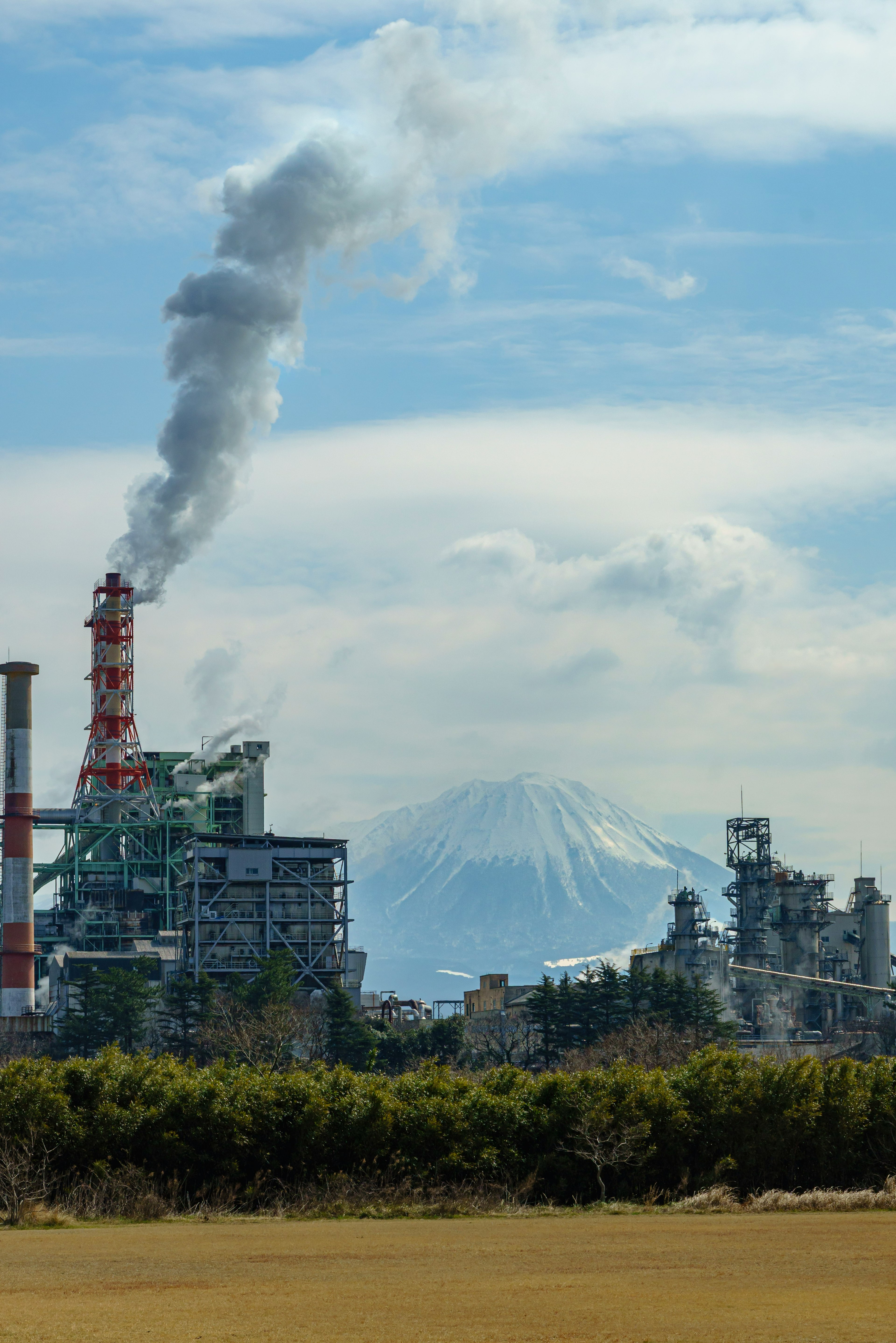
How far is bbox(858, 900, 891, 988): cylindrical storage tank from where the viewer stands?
166000 millimetres

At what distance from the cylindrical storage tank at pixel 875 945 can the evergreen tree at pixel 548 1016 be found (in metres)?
52.1

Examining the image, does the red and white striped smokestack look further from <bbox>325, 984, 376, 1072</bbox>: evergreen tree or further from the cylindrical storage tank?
the cylindrical storage tank

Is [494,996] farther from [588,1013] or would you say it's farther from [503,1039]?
[588,1013]

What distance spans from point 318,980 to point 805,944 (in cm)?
5085

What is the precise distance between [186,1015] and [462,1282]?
96.2 m

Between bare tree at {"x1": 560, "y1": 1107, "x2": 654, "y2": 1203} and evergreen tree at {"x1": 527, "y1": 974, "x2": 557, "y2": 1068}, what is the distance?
73.3 m

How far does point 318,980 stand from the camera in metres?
147

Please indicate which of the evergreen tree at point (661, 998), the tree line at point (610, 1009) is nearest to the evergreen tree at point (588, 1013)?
the tree line at point (610, 1009)

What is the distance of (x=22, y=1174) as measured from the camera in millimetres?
47250

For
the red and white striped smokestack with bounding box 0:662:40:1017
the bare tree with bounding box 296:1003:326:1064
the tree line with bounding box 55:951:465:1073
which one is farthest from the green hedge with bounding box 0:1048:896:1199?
the red and white striped smokestack with bounding box 0:662:40:1017

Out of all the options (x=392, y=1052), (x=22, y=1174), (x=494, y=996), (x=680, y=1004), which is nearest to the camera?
(x=22, y=1174)

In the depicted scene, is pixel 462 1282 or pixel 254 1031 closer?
→ pixel 462 1282

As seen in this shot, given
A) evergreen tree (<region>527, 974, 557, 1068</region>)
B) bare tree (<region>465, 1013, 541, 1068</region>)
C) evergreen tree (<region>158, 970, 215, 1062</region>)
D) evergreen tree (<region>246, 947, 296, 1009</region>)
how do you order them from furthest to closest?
evergreen tree (<region>246, 947, 296, 1009</region>)
bare tree (<region>465, 1013, 541, 1068</region>)
evergreen tree (<region>158, 970, 215, 1062</region>)
evergreen tree (<region>527, 974, 557, 1068</region>)

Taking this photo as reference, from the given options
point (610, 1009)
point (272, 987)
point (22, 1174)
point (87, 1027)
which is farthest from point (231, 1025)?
point (22, 1174)
